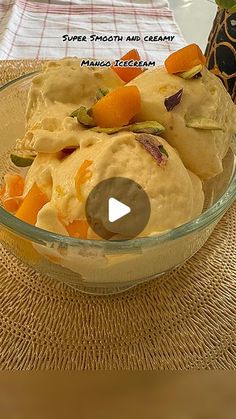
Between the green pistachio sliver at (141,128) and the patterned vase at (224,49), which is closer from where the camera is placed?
A: the green pistachio sliver at (141,128)

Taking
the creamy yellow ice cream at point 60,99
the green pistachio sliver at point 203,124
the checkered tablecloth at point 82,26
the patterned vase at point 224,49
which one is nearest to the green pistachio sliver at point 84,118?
the creamy yellow ice cream at point 60,99

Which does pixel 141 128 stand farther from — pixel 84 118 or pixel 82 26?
pixel 82 26

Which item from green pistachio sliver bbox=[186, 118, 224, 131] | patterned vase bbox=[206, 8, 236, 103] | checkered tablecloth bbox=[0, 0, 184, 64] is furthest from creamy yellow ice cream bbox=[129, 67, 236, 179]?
checkered tablecloth bbox=[0, 0, 184, 64]

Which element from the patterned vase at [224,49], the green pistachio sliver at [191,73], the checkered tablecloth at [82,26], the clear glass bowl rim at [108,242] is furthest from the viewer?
the checkered tablecloth at [82,26]

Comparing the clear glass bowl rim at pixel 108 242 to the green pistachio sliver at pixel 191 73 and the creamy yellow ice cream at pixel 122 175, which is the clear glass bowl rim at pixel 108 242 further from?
the green pistachio sliver at pixel 191 73

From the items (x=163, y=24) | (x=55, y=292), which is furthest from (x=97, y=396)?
(x=163, y=24)

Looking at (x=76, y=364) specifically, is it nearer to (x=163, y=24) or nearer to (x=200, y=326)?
(x=200, y=326)

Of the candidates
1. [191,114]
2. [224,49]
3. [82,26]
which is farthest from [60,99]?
[82,26]
